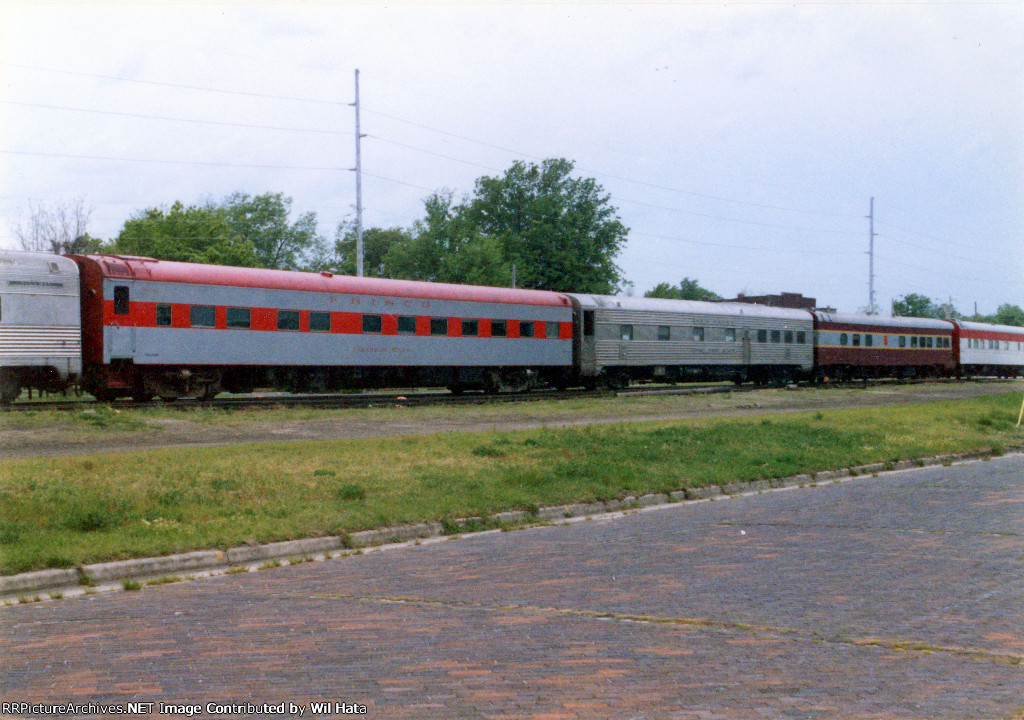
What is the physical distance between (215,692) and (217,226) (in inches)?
3270

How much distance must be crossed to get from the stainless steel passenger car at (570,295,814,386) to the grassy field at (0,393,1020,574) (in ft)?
51.9

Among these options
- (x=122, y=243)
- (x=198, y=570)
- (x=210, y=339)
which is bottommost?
(x=198, y=570)

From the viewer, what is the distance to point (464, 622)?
22.3ft

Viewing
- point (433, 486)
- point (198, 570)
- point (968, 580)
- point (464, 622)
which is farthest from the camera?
point (433, 486)

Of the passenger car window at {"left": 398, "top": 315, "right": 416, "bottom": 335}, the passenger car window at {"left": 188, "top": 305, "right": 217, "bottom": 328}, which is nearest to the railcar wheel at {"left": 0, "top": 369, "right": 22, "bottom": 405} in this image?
the passenger car window at {"left": 188, "top": 305, "right": 217, "bottom": 328}

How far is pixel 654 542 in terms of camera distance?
1013 centimetres

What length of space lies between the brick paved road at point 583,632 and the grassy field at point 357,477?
3.77ft

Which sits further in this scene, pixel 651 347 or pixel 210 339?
pixel 651 347

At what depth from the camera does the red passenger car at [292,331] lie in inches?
925

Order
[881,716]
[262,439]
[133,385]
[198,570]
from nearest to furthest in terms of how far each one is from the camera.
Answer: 1. [881,716]
2. [198,570]
3. [262,439]
4. [133,385]

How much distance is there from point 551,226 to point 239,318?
6237 centimetres

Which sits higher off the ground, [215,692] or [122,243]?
[122,243]

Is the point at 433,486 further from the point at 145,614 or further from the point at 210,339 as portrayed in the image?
the point at 210,339

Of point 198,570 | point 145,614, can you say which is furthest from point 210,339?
point 145,614
